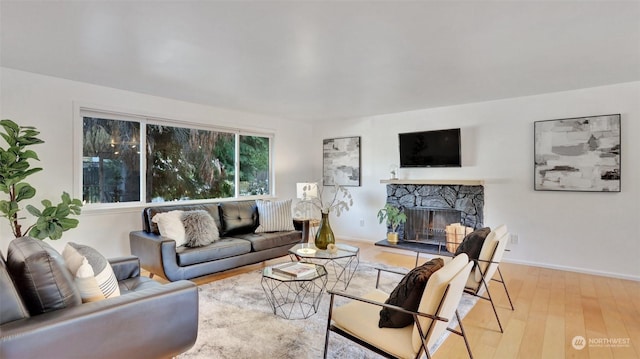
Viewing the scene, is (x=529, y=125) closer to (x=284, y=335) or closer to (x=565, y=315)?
(x=565, y=315)

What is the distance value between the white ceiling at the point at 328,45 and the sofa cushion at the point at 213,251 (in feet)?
6.21

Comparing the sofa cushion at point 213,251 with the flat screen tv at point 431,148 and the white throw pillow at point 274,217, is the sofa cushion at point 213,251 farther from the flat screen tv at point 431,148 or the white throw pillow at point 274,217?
the flat screen tv at point 431,148

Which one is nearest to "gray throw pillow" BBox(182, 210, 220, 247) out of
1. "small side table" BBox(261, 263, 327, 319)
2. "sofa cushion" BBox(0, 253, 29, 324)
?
"small side table" BBox(261, 263, 327, 319)

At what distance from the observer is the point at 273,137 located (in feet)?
20.1

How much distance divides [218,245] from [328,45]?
2.51m

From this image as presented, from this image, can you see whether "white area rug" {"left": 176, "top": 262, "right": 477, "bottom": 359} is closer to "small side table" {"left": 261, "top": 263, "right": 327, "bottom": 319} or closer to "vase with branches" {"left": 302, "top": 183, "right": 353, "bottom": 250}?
"small side table" {"left": 261, "top": 263, "right": 327, "bottom": 319}

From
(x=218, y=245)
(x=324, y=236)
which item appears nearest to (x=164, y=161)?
(x=218, y=245)

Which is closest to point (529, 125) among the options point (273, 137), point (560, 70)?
point (560, 70)

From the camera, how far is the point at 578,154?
4.13 m

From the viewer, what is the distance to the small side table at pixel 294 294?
8.93ft

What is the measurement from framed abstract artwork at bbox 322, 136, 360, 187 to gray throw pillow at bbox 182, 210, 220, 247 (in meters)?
3.03

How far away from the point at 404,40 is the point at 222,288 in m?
3.02

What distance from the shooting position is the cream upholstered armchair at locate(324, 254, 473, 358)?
1.58 m

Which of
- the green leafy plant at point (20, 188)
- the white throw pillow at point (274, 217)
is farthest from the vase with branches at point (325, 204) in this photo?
the green leafy plant at point (20, 188)
